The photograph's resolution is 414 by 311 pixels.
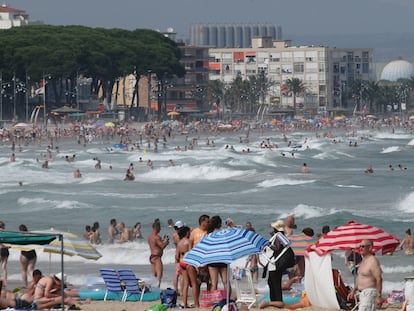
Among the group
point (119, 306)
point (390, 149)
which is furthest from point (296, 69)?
point (119, 306)

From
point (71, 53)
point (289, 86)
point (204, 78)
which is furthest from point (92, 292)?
point (289, 86)

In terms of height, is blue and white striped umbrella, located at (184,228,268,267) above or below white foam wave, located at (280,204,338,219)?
above

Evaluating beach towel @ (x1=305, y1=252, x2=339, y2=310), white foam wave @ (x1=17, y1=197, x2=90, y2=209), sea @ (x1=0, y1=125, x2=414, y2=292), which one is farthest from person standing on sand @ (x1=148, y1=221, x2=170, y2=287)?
white foam wave @ (x1=17, y1=197, x2=90, y2=209)

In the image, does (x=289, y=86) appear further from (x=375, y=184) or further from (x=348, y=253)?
(x=348, y=253)

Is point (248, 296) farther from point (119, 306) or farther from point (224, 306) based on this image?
point (119, 306)

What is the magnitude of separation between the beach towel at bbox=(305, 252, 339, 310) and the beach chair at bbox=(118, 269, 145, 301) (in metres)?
3.00

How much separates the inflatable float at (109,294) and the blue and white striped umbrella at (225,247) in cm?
258

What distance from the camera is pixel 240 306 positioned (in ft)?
47.3

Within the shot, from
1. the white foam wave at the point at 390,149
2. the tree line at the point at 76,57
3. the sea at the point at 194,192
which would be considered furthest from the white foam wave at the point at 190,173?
the tree line at the point at 76,57

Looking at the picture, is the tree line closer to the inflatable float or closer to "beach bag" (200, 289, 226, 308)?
the inflatable float

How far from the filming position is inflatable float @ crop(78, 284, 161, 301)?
1645 centimetres

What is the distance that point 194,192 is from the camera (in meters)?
41.0

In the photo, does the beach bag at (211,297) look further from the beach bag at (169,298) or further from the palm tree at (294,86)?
the palm tree at (294,86)

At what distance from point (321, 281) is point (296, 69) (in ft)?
443
